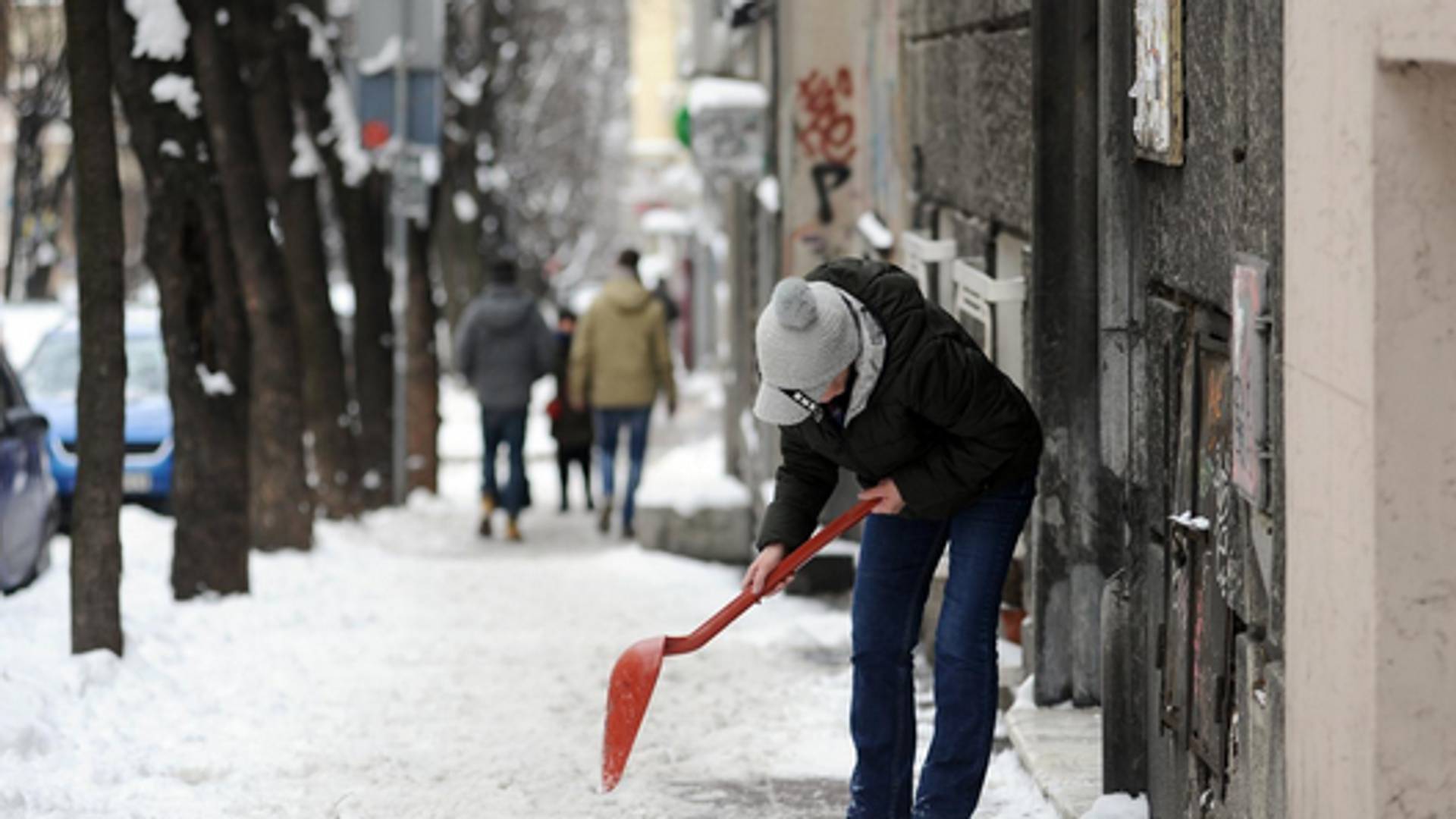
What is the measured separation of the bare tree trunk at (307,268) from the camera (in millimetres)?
16812

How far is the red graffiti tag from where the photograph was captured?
14133mm

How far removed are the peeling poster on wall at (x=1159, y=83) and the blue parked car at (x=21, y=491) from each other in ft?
22.4

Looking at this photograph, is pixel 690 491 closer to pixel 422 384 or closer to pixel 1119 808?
pixel 422 384

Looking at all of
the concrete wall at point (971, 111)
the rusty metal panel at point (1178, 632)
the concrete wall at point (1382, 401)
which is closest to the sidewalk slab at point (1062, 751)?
the rusty metal panel at point (1178, 632)

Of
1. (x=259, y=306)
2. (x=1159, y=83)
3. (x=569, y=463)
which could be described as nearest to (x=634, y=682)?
(x=1159, y=83)

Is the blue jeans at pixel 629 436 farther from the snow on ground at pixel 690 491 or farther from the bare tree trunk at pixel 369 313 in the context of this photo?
the bare tree trunk at pixel 369 313

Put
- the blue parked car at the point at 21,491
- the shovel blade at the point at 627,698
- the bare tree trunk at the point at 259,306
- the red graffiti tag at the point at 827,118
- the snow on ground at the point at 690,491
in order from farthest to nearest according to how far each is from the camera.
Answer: the snow on ground at the point at 690,491 → the red graffiti tag at the point at 827,118 → the bare tree trunk at the point at 259,306 → the blue parked car at the point at 21,491 → the shovel blade at the point at 627,698

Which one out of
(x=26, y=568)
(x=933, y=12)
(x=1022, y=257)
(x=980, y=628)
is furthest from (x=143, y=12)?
(x=980, y=628)

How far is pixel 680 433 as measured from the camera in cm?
3538

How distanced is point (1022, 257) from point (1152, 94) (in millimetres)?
2951

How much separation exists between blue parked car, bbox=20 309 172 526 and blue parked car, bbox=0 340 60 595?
5.14 meters

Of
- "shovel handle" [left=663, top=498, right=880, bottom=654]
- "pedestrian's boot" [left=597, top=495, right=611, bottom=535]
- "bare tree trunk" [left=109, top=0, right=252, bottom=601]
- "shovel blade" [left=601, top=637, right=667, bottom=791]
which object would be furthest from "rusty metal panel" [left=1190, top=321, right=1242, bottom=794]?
"pedestrian's boot" [left=597, top=495, right=611, bottom=535]

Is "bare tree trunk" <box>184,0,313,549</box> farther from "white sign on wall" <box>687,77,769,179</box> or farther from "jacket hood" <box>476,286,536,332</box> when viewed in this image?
Answer: "jacket hood" <box>476,286,536,332</box>

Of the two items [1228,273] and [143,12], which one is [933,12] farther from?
[1228,273]
